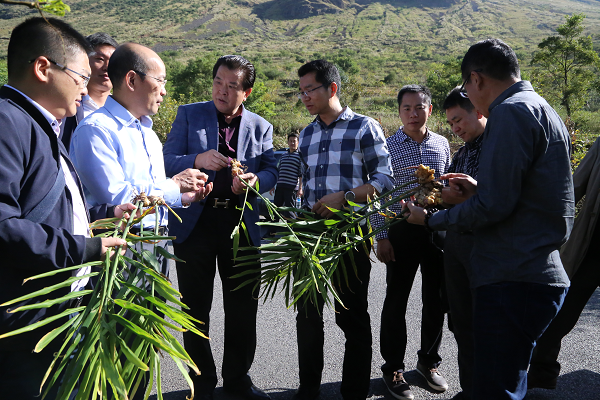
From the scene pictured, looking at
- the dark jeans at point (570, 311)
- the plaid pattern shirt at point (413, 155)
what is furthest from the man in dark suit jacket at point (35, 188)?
the dark jeans at point (570, 311)

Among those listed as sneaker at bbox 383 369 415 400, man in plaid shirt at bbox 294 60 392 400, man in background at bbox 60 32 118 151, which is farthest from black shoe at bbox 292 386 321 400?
man in background at bbox 60 32 118 151

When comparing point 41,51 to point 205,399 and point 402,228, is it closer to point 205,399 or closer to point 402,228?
point 205,399

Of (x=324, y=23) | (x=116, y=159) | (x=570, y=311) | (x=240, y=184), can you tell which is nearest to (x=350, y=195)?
(x=240, y=184)

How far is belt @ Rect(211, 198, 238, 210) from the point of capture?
10.4 ft

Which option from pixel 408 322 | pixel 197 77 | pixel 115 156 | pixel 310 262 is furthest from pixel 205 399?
pixel 197 77

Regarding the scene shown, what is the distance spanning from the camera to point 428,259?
3.54m

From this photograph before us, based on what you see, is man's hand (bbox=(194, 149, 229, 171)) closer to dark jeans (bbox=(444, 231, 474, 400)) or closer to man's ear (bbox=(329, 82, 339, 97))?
man's ear (bbox=(329, 82, 339, 97))

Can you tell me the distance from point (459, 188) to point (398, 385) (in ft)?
5.45

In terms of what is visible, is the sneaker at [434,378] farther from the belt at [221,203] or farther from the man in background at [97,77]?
the man in background at [97,77]

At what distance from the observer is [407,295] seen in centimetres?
349

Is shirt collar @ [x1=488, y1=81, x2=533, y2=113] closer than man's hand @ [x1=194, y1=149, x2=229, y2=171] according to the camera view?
Yes

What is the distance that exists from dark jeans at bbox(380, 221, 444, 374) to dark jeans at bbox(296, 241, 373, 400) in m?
0.35

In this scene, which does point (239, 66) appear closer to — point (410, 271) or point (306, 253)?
point (306, 253)

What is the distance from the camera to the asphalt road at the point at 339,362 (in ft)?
10.8
